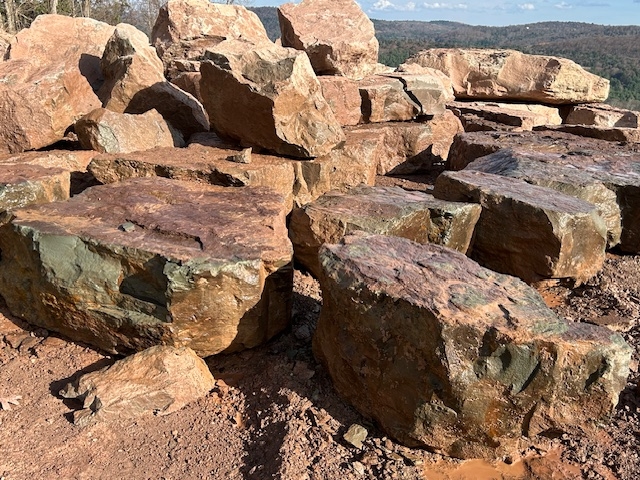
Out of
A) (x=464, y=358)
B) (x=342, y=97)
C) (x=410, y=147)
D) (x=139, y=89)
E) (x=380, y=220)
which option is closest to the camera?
(x=464, y=358)

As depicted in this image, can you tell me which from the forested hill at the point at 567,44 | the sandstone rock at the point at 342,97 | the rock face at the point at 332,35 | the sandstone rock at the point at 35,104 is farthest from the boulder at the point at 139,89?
the forested hill at the point at 567,44

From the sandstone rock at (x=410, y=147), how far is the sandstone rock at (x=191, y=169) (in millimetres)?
1935

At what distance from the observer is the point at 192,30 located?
6.82 metres

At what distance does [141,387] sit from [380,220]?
5.10 ft

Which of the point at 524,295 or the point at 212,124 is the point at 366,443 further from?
the point at 212,124

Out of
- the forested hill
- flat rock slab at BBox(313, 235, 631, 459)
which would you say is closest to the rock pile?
flat rock slab at BBox(313, 235, 631, 459)

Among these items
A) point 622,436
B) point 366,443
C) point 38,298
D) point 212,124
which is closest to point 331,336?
point 366,443

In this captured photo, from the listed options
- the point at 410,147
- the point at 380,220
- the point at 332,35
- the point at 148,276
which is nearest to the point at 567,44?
the point at 332,35

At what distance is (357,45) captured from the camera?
637 centimetres

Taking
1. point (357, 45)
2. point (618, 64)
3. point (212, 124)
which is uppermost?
point (357, 45)

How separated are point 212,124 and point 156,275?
2.18 metres

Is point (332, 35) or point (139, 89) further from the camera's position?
point (332, 35)

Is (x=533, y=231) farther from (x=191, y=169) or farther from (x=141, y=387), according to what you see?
(x=141, y=387)

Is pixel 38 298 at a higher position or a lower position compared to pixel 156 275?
lower
